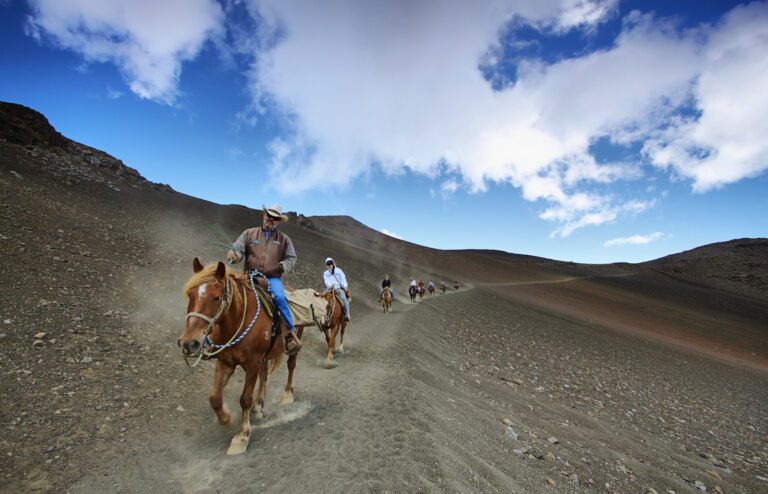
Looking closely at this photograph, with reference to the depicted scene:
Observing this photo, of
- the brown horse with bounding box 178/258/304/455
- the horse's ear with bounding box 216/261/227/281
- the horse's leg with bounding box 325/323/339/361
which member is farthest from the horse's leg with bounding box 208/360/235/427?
the horse's leg with bounding box 325/323/339/361

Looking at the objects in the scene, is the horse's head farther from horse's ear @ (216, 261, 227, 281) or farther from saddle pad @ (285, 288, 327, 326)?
saddle pad @ (285, 288, 327, 326)

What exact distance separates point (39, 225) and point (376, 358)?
10.5m

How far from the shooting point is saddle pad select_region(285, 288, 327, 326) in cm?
535

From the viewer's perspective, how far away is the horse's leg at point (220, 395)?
3.60 metres

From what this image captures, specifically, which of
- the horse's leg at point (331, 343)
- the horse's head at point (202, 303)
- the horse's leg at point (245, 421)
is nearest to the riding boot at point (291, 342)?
the horse's leg at point (245, 421)

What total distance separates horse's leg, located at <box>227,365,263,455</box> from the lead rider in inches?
36.2

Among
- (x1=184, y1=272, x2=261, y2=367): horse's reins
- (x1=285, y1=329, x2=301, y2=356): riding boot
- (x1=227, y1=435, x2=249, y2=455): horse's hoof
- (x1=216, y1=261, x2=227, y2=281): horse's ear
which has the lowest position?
(x1=227, y1=435, x2=249, y2=455): horse's hoof

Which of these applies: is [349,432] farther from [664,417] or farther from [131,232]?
[131,232]

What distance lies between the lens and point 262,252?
15.8ft

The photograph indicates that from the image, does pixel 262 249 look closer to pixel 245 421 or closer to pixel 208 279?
pixel 208 279

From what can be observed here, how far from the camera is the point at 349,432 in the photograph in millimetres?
4211

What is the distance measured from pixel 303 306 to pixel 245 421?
1964 millimetres

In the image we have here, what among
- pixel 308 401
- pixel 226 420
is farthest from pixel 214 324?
pixel 308 401

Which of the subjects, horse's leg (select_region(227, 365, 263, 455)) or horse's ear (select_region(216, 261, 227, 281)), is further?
horse's leg (select_region(227, 365, 263, 455))
